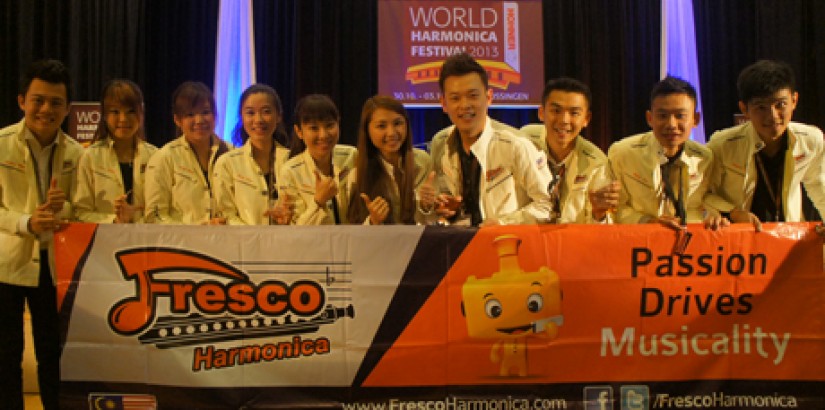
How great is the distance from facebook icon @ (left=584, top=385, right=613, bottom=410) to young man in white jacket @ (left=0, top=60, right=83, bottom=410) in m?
2.61

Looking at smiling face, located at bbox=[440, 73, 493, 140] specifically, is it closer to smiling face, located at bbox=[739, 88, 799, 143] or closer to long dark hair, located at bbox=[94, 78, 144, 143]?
smiling face, located at bbox=[739, 88, 799, 143]

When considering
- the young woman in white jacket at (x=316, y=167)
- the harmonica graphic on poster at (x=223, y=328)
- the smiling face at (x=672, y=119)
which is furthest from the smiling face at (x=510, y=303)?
the smiling face at (x=672, y=119)

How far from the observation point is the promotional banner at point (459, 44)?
8.68 m

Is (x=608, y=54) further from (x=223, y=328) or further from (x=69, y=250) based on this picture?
(x=69, y=250)

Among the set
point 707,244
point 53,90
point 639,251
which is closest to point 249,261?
point 53,90

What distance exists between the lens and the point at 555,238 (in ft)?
10.7

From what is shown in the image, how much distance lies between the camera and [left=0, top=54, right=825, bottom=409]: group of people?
142 inches

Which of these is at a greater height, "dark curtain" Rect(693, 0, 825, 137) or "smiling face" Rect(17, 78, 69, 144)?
"dark curtain" Rect(693, 0, 825, 137)

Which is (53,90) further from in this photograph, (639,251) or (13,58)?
(13,58)

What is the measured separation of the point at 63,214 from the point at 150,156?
591 millimetres

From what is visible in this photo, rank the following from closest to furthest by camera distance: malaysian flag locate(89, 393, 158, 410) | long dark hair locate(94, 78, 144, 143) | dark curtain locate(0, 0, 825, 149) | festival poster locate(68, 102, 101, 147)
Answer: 1. malaysian flag locate(89, 393, 158, 410)
2. long dark hair locate(94, 78, 144, 143)
3. festival poster locate(68, 102, 101, 147)
4. dark curtain locate(0, 0, 825, 149)

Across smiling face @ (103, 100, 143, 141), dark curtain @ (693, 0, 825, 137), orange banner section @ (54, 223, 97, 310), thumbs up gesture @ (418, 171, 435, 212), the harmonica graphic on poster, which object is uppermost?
dark curtain @ (693, 0, 825, 137)

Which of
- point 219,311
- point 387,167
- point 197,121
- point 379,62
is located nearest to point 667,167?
point 387,167

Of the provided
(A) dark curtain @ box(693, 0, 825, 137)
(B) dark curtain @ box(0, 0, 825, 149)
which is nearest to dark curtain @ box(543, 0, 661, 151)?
(B) dark curtain @ box(0, 0, 825, 149)
